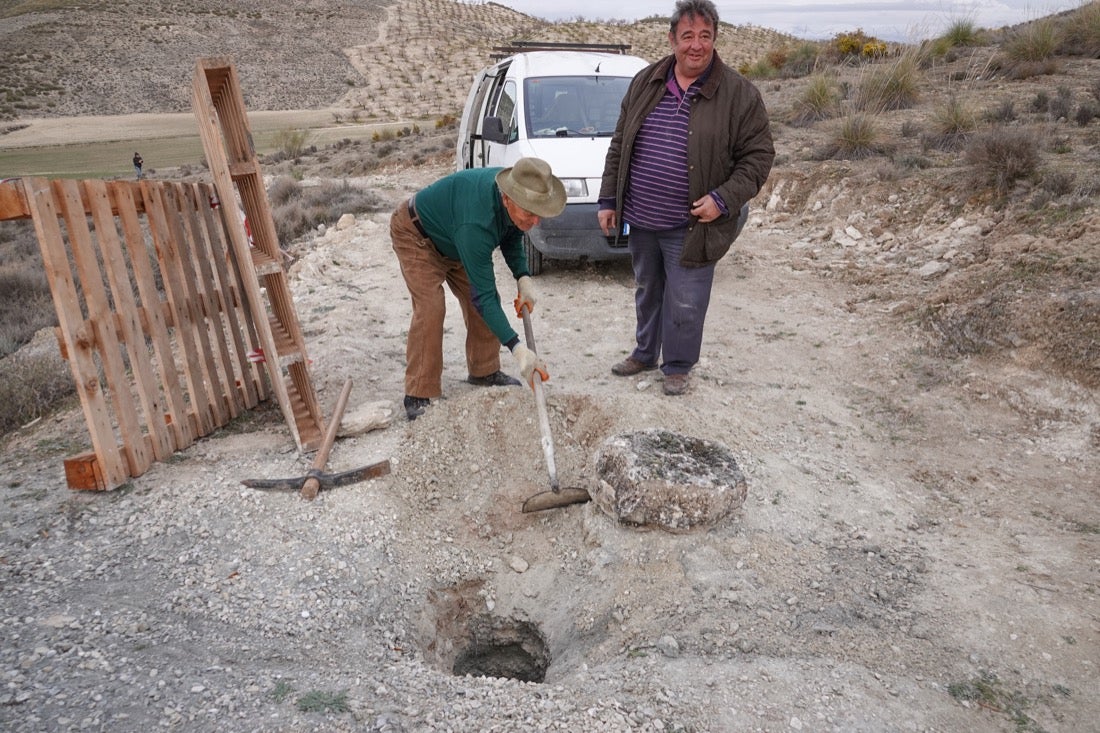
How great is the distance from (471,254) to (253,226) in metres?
1.49

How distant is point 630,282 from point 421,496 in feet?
13.8

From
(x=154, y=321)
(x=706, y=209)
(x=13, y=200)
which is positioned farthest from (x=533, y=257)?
(x=13, y=200)

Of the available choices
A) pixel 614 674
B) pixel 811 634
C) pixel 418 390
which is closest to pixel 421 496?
pixel 418 390

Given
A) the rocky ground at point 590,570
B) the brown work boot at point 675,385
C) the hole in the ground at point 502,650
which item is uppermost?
the brown work boot at point 675,385

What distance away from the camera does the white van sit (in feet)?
20.9

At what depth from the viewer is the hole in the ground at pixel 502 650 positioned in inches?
127

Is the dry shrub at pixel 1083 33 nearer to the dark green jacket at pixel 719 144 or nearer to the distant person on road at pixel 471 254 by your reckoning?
the dark green jacket at pixel 719 144

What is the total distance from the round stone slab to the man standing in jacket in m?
1.27

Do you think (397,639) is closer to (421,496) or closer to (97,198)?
(421,496)

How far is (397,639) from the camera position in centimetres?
284

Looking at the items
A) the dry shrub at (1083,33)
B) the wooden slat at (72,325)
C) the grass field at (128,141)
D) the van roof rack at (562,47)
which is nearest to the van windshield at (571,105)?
the van roof rack at (562,47)

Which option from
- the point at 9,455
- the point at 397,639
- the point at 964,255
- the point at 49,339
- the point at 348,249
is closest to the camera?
the point at 397,639

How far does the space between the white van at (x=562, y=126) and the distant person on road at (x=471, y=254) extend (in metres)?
2.15

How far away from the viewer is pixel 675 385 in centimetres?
454
